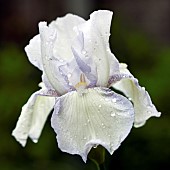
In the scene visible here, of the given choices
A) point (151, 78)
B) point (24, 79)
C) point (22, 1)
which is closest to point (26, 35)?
point (22, 1)

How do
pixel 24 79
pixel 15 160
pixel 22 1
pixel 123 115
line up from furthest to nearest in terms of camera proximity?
pixel 22 1 < pixel 24 79 < pixel 15 160 < pixel 123 115

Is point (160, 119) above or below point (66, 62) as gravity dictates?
below

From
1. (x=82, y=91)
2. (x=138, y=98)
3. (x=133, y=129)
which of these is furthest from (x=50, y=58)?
(x=133, y=129)

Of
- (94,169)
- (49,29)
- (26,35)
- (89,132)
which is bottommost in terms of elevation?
(26,35)

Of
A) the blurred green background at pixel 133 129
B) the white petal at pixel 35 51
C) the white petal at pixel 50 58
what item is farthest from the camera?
the blurred green background at pixel 133 129

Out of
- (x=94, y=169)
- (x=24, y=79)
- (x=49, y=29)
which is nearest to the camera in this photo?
(x=49, y=29)

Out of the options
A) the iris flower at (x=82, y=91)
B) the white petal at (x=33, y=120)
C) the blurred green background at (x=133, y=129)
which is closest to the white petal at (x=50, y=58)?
the iris flower at (x=82, y=91)

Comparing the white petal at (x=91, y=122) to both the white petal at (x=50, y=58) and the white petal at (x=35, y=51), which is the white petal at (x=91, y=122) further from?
the white petal at (x=35, y=51)

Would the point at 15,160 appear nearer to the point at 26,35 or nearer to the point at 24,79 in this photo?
the point at 24,79
